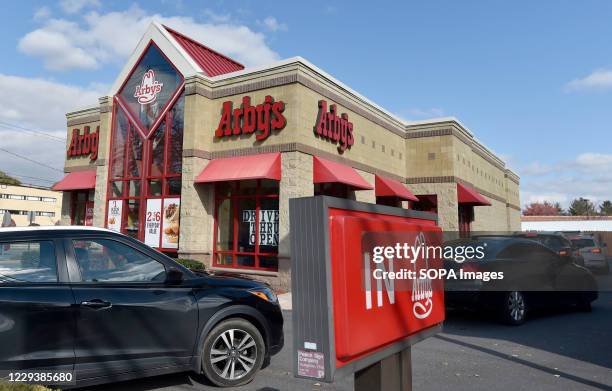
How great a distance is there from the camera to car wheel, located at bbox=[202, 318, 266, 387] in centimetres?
494

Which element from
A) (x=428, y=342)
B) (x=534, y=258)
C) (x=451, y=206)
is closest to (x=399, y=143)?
(x=451, y=206)

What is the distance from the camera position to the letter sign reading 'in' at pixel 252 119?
14.7 meters

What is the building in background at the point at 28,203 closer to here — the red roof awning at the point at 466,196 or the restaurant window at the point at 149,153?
the restaurant window at the point at 149,153

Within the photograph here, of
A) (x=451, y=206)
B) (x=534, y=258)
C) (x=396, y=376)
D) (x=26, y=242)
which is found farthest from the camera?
(x=451, y=206)

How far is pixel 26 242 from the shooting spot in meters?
4.44

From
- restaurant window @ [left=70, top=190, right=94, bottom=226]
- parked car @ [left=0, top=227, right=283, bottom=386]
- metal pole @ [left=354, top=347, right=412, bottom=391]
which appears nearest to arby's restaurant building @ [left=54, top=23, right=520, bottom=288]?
restaurant window @ [left=70, top=190, right=94, bottom=226]

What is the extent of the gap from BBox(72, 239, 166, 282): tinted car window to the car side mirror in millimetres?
65

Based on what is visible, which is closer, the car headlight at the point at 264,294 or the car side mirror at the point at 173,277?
the car side mirror at the point at 173,277

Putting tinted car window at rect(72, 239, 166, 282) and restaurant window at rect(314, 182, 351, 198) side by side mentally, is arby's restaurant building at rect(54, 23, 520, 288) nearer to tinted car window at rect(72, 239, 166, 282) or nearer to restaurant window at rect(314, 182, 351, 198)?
restaurant window at rect(314, 182, 351, 198)

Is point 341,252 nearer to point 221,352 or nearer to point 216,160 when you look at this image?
point 221,352

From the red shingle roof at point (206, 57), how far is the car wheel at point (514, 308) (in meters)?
13.3

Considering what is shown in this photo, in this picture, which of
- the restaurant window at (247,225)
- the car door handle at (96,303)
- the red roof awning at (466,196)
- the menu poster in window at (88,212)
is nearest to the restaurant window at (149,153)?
the restaurant window at (247,225)

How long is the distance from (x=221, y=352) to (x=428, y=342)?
3.67 metres

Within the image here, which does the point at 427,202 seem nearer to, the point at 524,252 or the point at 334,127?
the point at 334,127
